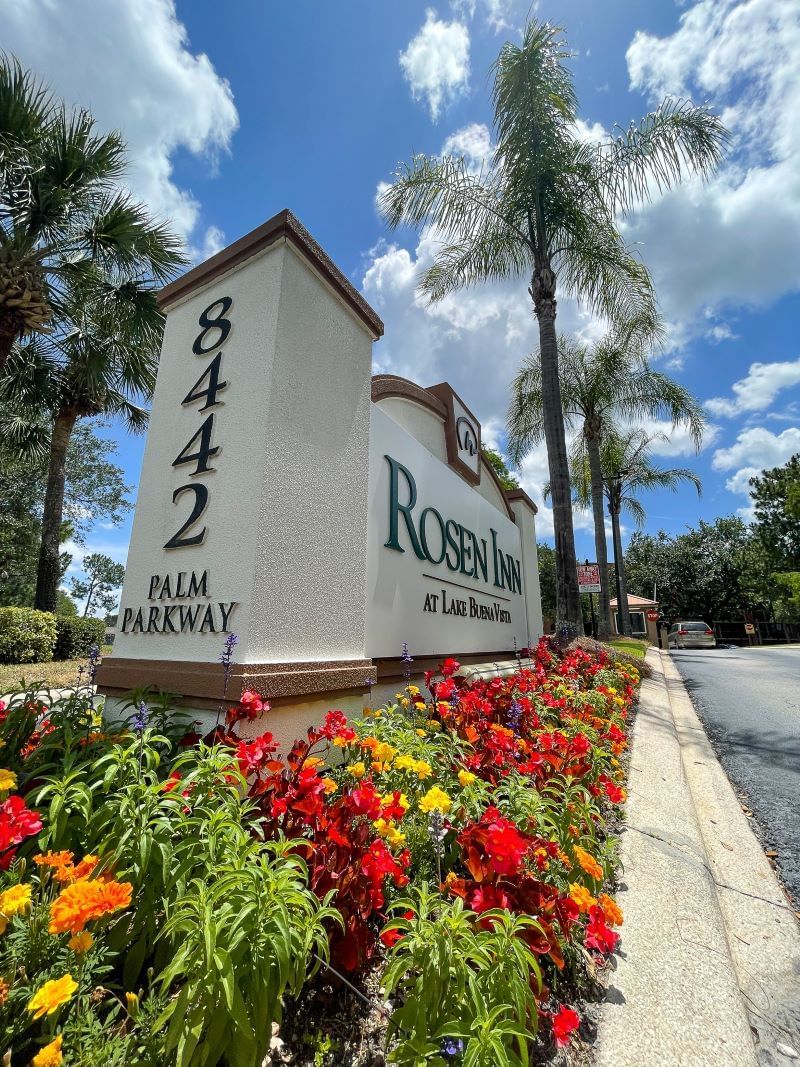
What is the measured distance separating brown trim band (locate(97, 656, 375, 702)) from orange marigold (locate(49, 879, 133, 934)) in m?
1.19

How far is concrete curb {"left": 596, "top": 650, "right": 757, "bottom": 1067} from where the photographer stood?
51.6 inches

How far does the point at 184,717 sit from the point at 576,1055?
6.32 ft

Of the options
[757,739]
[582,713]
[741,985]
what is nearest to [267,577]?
[741,985]

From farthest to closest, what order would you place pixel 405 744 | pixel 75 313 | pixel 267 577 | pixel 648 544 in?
pixel 648 544 < pixel 75 313 < pixel 267 577 < pixel 405 744

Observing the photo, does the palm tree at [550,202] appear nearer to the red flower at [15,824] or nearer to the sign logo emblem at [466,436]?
the sign logo emblem at [466,436]

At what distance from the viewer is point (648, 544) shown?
46.7 meters

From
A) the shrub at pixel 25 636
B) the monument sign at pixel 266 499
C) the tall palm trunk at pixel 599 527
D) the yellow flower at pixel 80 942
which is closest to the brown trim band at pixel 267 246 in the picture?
the monument sign at pixel 266 499

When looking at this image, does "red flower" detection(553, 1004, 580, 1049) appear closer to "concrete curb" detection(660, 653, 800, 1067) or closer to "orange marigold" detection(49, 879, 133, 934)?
"concrete curb" detection(660, 653, 800, 1067)

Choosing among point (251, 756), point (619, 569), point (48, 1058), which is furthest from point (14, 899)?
point (619, 569)

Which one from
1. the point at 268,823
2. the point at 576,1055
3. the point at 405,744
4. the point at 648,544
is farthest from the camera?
the point at 648,544

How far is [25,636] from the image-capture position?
915 centimetres

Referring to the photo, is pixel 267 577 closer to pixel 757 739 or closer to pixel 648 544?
pixel 757 739

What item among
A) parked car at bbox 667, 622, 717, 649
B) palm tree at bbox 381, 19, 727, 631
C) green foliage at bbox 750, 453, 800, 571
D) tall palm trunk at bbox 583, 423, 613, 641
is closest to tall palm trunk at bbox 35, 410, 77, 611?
palm tree at bbox 381, 19, 727, 631

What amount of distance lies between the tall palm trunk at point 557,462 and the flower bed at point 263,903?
6161mm
